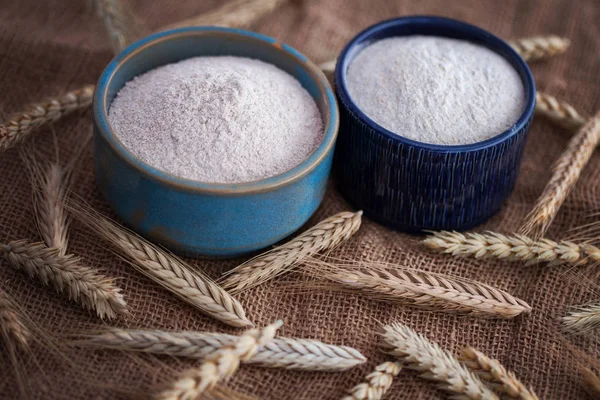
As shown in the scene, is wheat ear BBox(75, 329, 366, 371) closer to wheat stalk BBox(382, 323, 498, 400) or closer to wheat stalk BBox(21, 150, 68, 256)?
wheat stalk BBox(382, 323, 498, 400)

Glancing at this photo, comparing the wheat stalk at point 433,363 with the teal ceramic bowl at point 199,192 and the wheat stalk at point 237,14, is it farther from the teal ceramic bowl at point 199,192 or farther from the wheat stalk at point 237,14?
the wheat stalk at point 237,14

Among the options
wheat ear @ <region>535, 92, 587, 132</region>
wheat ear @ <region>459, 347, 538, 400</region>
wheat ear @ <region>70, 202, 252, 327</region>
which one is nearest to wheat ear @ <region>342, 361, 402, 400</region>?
wheat ear @ <region>459, 347, 538, 400</region>

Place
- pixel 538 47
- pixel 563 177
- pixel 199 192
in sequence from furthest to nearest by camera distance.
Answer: pixel 538 47 < pixel 563 177 < pixel 199 192

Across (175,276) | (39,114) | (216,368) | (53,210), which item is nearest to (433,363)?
(216,368)

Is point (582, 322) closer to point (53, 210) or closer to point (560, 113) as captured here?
point (560, 113)

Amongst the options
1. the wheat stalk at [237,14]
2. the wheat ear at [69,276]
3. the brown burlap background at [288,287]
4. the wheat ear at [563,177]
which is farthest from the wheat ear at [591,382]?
the wheat stalk at [237,14]

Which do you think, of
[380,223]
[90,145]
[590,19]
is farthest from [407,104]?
[590,19]
